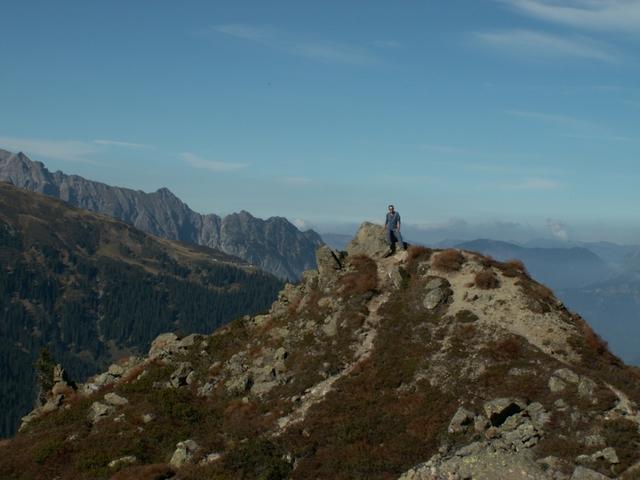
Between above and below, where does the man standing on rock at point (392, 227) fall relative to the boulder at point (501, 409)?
above

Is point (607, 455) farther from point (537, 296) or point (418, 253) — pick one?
point (418, 253)

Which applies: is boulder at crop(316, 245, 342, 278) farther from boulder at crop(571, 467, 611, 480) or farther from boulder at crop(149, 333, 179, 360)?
boulder at crop(571, 467, 611, 480)

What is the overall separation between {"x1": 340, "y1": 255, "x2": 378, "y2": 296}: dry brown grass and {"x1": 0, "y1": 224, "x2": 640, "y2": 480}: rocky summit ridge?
18cm

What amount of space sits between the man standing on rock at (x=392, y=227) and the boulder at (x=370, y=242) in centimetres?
68

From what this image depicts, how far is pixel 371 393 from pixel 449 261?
17.3 metres

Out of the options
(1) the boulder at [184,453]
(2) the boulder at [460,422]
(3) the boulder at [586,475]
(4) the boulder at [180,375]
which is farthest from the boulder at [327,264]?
(3) the boulder at [586,475]

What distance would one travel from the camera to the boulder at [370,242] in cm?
6272

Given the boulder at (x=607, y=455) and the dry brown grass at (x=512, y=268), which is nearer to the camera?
the boulder at (x=607, y=455)

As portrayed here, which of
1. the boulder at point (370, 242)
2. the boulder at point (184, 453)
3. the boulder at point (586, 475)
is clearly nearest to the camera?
the boulder at point (586, 475)

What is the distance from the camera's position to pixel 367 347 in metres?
50.7

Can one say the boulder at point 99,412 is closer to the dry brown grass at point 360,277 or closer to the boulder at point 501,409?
the dry brown grass at point 360,277

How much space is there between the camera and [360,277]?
58.8 m

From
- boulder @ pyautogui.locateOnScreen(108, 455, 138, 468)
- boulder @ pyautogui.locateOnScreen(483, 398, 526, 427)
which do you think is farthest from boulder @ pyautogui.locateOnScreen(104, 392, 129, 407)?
boulder @ pyautogui.locateOnScreen(483, 398, 526, 427)

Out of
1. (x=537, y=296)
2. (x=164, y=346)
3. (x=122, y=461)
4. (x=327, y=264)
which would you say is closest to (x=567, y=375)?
(x=537, y=296)
